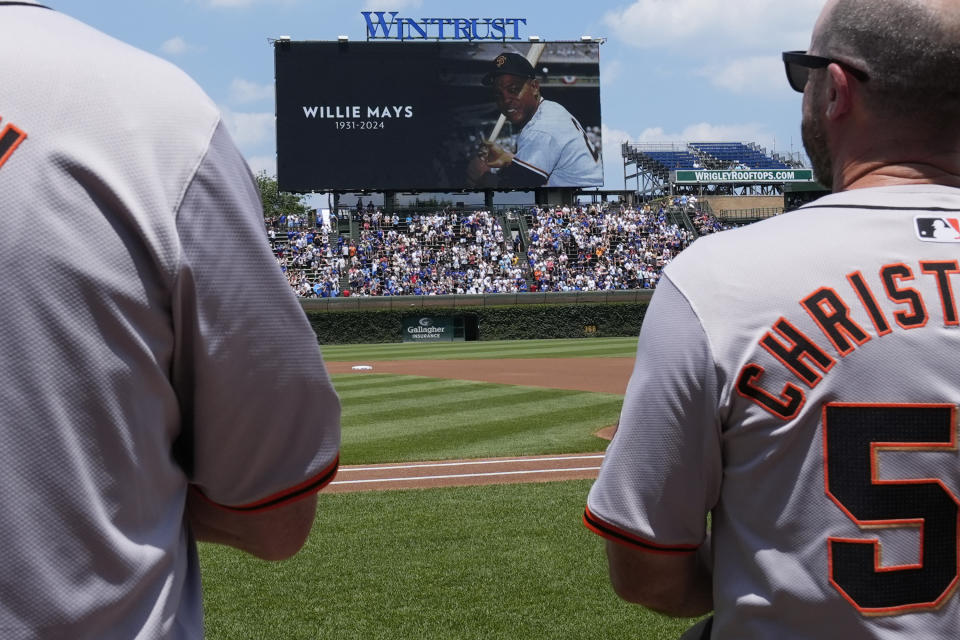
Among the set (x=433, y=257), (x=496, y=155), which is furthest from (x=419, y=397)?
(x=496, y=155)

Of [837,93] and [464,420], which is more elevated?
[837,93]

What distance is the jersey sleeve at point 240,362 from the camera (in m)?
1.28

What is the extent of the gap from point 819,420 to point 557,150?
4347cm

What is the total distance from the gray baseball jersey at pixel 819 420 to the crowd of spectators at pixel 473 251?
126 feet

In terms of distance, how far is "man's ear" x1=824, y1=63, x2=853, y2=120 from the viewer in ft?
5.36

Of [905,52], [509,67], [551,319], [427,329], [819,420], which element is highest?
[509,67]

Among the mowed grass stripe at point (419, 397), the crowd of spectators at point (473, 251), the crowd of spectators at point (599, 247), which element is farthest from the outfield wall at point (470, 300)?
the mowed grass stripe at point (419, 397)

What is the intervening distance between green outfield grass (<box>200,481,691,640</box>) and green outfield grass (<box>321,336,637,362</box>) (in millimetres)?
17964

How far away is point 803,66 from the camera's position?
1725 millimetres

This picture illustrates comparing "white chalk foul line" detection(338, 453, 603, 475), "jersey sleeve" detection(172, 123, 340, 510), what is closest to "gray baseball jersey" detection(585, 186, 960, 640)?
"jersey sleeve" detection(172, 123, 340, 510)

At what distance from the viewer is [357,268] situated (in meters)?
41.8

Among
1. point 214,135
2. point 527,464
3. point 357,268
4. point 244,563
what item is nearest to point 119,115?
point 214,135

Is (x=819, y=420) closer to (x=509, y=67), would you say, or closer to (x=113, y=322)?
(x=113, y=322)

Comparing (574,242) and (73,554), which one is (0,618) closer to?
(73,554)
